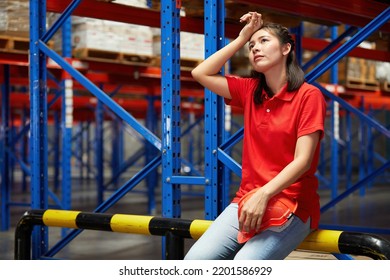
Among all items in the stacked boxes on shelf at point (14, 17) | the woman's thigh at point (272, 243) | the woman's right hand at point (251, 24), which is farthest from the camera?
the stacked boxes on shelf at point (14, 17)

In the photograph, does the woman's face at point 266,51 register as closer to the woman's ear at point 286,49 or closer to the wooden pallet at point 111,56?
the woman's ear at point 286,49

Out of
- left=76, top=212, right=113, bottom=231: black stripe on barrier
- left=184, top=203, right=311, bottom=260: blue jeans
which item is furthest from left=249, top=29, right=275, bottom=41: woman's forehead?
left=76, top=212, right=113, bottom=231: black stripe on barrier

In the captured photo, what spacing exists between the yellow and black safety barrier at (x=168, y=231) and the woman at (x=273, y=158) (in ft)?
0.40

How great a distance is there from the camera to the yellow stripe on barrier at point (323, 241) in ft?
11.7

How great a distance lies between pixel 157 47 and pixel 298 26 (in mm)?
2684

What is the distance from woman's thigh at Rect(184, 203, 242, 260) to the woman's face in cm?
74

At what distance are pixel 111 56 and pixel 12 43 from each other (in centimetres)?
143

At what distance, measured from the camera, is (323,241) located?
3609 millimetres

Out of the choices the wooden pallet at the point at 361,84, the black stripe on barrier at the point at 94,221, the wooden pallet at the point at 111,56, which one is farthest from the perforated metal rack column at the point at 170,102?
the wooden pallet at the point at 361,84

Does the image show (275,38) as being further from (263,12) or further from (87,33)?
(87,33)

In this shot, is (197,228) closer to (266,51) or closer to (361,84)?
(266,51)
